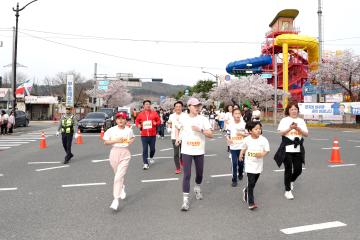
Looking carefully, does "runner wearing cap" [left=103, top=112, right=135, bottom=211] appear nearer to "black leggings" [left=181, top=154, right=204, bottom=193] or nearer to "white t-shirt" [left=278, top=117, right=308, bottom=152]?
"black leggings" [left=181, top=154, right=204, bottom=193]

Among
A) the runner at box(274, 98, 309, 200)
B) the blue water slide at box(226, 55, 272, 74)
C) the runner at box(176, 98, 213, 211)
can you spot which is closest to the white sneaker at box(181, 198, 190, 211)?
the runner at box(176, 98, 213, 211)

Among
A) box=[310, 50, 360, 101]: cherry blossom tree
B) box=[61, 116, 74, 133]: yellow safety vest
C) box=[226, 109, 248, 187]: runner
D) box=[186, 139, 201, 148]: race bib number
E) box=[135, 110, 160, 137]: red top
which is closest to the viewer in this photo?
box=[186, 139, 201, 148]: race bib number

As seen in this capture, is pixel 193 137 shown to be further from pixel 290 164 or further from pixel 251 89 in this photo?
pixel 251 89

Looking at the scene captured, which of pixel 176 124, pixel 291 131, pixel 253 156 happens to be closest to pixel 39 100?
pixel 176 124

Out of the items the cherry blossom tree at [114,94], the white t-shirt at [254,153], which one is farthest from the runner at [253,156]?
the cherry blossom tree at [114,94]

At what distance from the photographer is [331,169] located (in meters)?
9.44

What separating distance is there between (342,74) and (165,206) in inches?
1257

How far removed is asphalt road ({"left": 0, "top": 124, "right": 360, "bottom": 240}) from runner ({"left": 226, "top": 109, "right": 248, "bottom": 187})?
→ 12.6 inches

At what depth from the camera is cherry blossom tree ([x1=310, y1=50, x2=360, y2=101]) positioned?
3331 cm

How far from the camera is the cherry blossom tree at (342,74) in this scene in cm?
3331

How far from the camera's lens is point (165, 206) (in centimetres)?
576

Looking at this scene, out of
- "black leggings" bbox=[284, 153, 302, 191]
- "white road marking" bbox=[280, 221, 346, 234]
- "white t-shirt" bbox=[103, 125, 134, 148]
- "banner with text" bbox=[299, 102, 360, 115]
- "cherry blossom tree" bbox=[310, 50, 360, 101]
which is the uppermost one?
"cherry blossom tree" bbox=[310, 50, 360, 101]

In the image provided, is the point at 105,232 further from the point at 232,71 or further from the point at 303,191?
the point at 232,71

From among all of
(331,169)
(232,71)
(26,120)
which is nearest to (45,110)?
(26,120)
